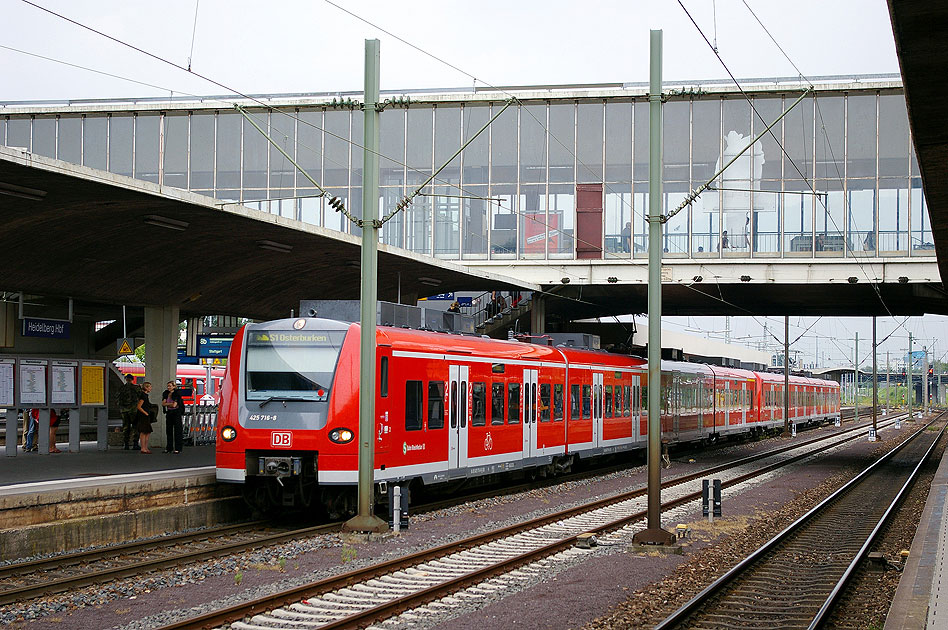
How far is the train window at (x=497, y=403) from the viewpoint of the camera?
19094mm

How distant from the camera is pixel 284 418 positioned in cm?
1475

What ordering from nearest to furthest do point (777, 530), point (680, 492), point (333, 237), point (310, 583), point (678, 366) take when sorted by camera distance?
point (310, 583) → point (777, 530) → point (333, 237) → point (680, 492) → point (678, 366)

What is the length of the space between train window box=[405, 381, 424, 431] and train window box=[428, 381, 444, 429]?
303 millimetres

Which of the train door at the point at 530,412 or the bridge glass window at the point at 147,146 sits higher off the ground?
the bridge glass window at the point at 147,146

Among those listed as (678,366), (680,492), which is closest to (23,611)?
(680,492)

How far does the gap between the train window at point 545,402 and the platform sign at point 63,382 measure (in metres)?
8.94

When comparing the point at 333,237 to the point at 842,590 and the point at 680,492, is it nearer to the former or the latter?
the point at 680,492

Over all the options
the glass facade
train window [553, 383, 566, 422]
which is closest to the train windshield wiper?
train window [553, 383, 566, 422]

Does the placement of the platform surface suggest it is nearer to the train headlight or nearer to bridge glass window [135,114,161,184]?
the train headlight

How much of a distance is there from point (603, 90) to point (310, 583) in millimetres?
26157

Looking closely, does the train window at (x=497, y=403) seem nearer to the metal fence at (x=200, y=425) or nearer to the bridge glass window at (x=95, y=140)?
the metal fence at (x=200, y=425)

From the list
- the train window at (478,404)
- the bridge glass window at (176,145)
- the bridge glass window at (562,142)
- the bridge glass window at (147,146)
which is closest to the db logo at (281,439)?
the train window at (478,404)

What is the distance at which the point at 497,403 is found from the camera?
63.4 ft

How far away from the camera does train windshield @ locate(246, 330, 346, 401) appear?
14.9 metres
